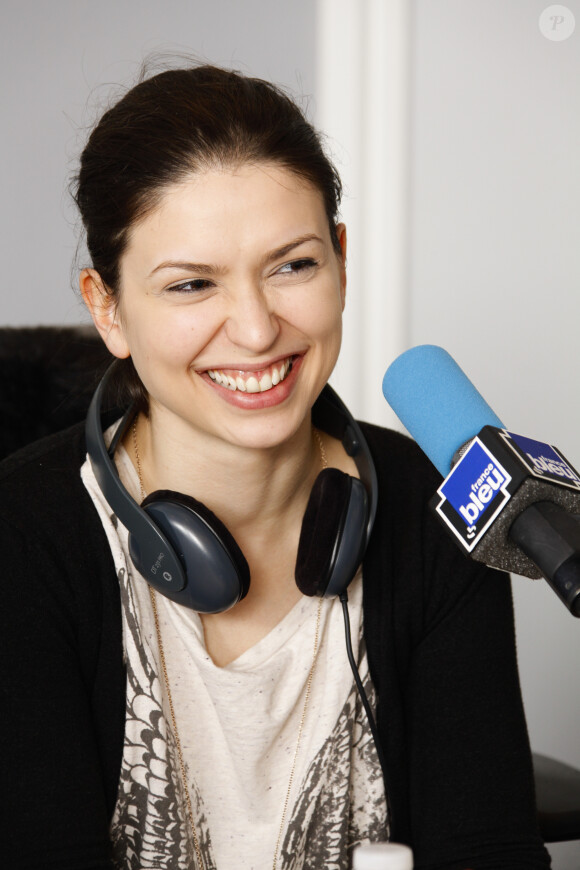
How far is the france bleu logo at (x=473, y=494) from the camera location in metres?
0.67

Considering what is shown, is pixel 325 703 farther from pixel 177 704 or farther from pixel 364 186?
pixel 364 186

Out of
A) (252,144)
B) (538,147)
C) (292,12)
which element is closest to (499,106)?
(538,147)

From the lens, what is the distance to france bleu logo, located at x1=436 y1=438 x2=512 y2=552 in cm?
67

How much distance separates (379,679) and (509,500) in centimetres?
64

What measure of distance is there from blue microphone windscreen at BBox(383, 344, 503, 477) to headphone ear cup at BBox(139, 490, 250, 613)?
0.24 metres

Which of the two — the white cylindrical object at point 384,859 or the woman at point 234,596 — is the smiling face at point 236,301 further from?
the white cylindrical object at point 384,859

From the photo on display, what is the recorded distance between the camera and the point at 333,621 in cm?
127

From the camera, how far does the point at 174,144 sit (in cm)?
110

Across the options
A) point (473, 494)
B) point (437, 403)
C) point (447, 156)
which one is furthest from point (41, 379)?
point (447, 156)

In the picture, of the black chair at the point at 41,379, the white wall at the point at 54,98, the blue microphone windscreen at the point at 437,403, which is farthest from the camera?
the white wall at the point at 54,98

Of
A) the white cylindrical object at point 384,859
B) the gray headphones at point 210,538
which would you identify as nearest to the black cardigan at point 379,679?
the gray headphones at point 210,538

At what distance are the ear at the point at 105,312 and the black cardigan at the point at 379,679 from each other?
0.13 meters

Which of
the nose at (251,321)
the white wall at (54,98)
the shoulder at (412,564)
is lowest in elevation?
the shoulder at (412,564)

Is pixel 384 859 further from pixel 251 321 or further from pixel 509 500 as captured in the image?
pixel 251 321
